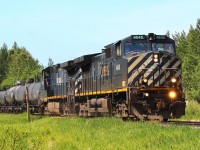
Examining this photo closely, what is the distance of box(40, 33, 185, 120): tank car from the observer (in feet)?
57.3

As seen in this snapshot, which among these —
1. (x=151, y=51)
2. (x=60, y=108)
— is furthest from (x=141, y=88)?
(x=60, y=108)

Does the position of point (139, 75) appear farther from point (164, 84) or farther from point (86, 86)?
point (86, 86)

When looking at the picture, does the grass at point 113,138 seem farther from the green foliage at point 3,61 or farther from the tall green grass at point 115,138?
the green foliage at point 3,61

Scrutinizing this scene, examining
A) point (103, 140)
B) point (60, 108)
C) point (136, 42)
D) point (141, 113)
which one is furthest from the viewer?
point (60, 108)

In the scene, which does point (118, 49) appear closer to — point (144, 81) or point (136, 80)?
point (136, 80)

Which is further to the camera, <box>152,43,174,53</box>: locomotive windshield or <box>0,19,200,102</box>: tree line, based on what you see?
<box>0,19,200,102</box>: tree line

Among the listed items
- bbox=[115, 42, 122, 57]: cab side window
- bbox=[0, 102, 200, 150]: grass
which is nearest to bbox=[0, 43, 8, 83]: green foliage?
bbox=[115, 42, 122, 57]: cab side window

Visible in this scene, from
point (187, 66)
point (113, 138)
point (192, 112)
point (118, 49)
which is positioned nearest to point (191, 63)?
point (187, 66)

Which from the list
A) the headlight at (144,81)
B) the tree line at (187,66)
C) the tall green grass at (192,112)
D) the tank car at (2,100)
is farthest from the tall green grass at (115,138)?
the tree line at (187,66)

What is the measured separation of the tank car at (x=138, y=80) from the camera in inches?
687

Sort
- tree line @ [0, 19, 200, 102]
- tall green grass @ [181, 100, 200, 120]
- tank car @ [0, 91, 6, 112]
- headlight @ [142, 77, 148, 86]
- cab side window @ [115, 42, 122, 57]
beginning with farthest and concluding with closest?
tree line @ [0, 19, 200, 102] < tank car @ [0, 91, 6, 112] < tall green grass @ [181, 100, 200, 120] < cab side window @ [115, 42, 122, 57] < headlight @ [142, 77, 148, 86]

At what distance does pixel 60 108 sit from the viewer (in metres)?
29.2

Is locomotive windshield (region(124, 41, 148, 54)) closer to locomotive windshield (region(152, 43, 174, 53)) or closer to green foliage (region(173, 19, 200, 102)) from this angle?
locomotive windshield (region(152, 43, 174, 53))

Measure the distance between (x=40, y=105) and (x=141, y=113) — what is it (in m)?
19.5
